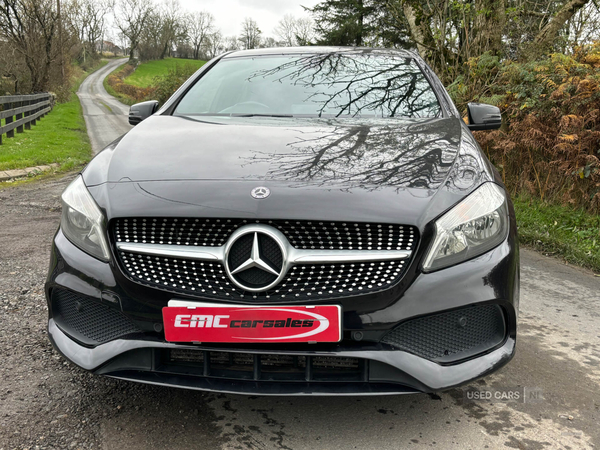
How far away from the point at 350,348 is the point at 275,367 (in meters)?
0.26

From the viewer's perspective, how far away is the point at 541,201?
18.7 ft

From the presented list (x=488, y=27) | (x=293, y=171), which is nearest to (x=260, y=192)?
(x=293, y=171)

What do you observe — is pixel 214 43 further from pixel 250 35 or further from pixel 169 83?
pixel 169 83

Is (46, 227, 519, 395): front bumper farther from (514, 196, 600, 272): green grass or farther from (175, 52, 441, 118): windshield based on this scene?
(514, 196, 600, 272): green grass

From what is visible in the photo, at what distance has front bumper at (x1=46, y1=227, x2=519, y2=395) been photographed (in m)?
1.79

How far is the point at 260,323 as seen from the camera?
69.4 inches

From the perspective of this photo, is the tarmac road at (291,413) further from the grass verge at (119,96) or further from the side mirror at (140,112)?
the grass verge at (119,96)

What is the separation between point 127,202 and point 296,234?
61 cm

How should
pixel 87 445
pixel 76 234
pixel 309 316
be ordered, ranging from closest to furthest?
1. pixel 309 316
2. pixel 87 445
3. pixel 76 234

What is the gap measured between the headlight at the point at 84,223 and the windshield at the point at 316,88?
3.87ft

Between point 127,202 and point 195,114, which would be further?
point 195,114

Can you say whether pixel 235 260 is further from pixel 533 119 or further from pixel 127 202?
pixel 533 119

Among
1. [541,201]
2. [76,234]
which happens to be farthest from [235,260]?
[541,201]

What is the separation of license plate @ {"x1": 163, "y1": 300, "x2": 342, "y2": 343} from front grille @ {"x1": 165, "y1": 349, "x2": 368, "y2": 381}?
9cm
